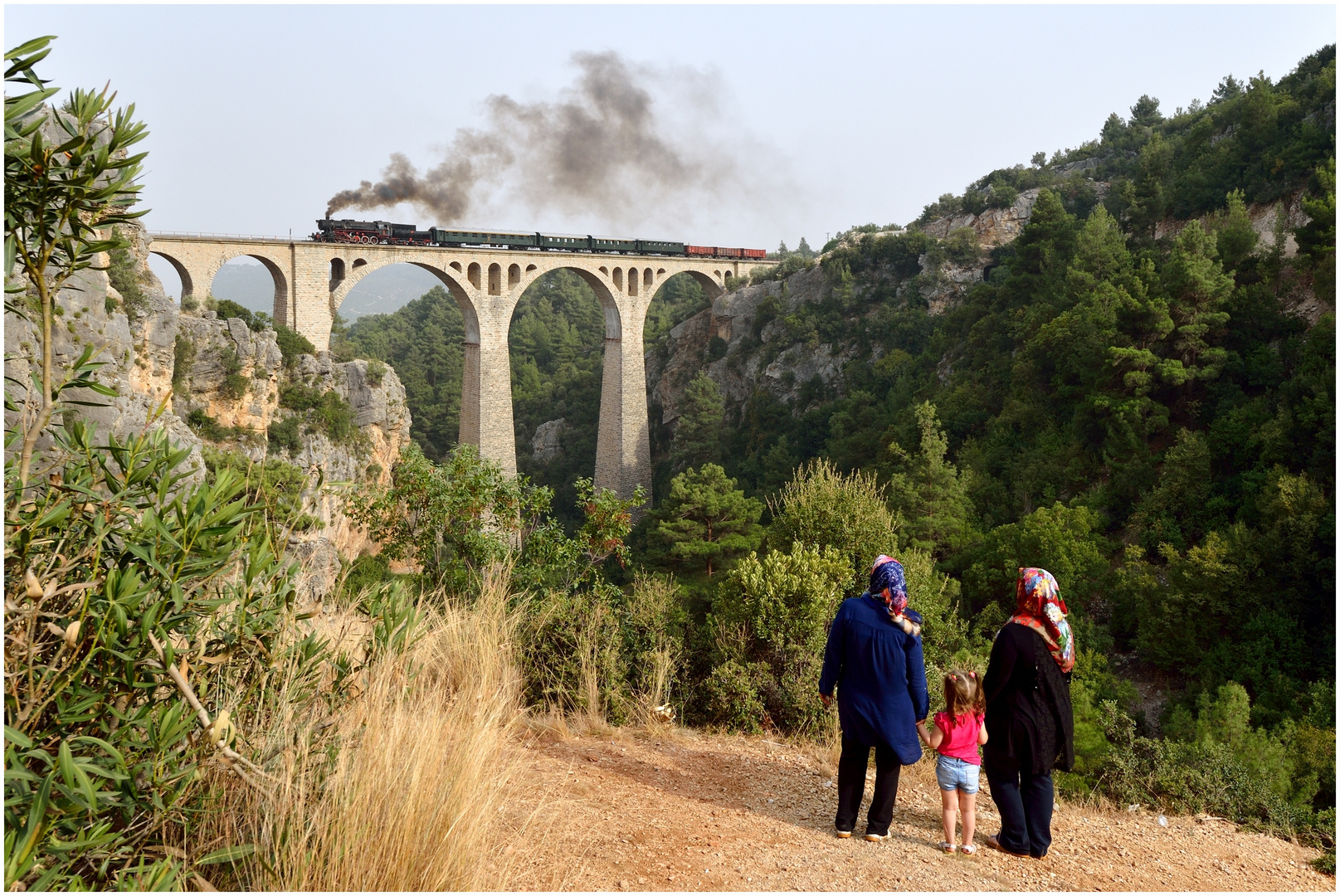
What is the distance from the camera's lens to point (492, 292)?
25.9 metres

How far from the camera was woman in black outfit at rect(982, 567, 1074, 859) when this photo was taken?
11.6 ft

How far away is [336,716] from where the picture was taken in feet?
8.36

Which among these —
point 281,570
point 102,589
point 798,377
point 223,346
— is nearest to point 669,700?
point 281,570

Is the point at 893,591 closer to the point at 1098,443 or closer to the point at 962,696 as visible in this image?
the point at 962,696

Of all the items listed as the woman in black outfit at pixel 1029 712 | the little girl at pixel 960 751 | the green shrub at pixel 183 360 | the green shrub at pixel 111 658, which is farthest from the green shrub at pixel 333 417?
the woman in black outfit at pixel 1029 712

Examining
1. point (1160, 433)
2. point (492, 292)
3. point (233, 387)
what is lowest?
point (1160, 433)

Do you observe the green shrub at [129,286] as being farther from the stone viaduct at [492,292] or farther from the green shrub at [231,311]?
the green shrub at [231,311]

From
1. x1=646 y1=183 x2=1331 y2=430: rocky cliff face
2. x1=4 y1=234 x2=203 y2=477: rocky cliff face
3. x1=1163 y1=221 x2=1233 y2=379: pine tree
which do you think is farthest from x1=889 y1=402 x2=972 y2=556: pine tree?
x1=4 y1=234 x2=203 y2=477: rocky cliff face

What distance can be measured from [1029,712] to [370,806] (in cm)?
256

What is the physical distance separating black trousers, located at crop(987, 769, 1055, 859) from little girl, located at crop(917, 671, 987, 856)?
4.4 inches

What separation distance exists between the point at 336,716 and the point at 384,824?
39 centimetres

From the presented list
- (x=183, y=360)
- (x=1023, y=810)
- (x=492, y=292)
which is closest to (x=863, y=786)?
(x=1023, y=810)

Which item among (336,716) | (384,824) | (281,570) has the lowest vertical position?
(384,824)

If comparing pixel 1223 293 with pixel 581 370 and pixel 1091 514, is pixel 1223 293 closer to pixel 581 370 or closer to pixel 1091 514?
pixel 1091 514
